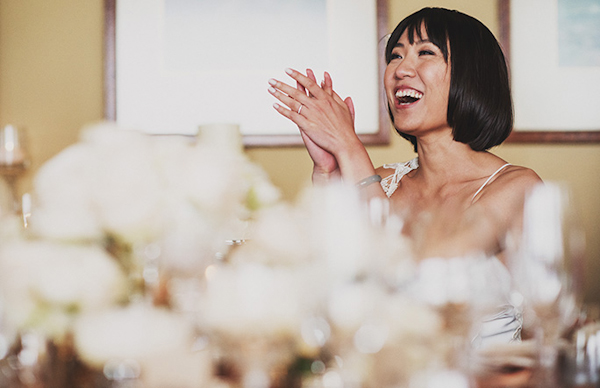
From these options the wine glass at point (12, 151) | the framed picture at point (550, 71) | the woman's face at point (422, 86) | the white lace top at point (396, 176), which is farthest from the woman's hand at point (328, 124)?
the wine glass at point (12, 151)

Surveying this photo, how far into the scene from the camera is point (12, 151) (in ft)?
7.68

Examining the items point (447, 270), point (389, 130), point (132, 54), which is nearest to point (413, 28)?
point (389, 130)

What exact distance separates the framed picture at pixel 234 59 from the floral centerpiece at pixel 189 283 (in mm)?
1953

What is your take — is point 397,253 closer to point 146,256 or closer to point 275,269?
point 275,269

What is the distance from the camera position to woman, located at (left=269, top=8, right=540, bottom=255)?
4.67 ft

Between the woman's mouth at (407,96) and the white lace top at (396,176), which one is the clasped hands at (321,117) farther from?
the white lace top at (396,176)

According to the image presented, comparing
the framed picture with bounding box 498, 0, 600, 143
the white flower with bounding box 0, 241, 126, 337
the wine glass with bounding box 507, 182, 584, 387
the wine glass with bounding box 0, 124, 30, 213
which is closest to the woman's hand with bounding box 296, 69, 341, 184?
the wine glass with bounding box 507, 182, 584, 387

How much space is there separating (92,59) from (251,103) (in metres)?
0.71

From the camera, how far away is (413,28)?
Result: 153 centimetres

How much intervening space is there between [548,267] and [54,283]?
462mm

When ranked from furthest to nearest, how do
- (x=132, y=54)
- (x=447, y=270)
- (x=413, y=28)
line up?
1. (x=132, y=54)
2. (x=413, y=28)
3. (x=447, y=270)

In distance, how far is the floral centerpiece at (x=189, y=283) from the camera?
441 mm

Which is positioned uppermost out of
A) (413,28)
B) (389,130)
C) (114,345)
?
(413,28)

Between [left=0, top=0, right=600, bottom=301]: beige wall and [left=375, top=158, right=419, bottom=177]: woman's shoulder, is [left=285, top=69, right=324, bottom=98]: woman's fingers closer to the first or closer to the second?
[left=375, top=158, right=419, bottom=177]: woman's shoulder
